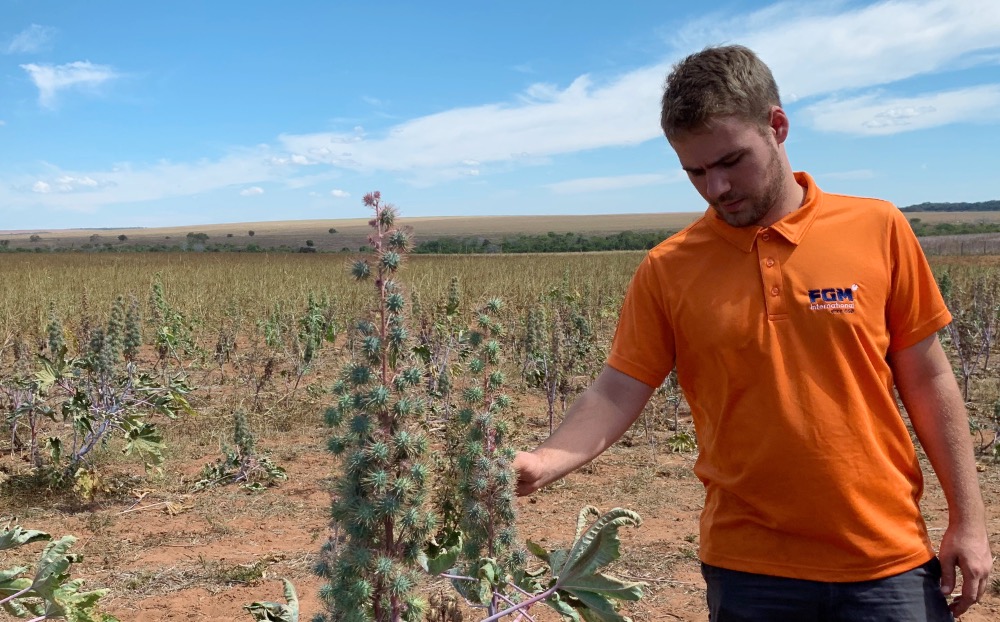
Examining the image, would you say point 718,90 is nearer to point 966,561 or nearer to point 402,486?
point 402,486

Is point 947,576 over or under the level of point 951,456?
under

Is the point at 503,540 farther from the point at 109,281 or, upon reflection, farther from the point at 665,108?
the point at 109,281

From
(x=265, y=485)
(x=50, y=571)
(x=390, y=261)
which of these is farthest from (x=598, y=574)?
(x=265, y=485)

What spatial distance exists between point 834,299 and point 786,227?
186mm

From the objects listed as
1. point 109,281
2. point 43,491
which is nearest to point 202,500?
point 43,491

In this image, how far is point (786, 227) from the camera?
1671 millimetres

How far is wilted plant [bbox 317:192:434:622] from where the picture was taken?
50.7 inches

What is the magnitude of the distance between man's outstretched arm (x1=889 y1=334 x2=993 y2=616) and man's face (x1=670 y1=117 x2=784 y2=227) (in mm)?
447

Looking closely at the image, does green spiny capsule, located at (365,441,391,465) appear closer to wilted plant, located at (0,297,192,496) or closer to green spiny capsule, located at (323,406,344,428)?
green spiny capsule, located at (323,406,344,428)

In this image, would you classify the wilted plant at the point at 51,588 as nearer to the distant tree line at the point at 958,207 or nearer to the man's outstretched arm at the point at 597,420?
the man's outstretched arm at the point at 597,420

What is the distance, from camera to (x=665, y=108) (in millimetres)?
1688

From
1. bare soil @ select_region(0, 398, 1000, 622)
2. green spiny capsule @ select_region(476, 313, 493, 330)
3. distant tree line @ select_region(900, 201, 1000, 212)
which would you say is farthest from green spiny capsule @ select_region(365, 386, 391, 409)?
distant tree line @ select_region(900, 201, 1000, 212)

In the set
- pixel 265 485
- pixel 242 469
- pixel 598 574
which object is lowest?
pixel 265 485

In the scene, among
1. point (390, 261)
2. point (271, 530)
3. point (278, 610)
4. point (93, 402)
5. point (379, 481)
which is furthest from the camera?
point (93, 402)
